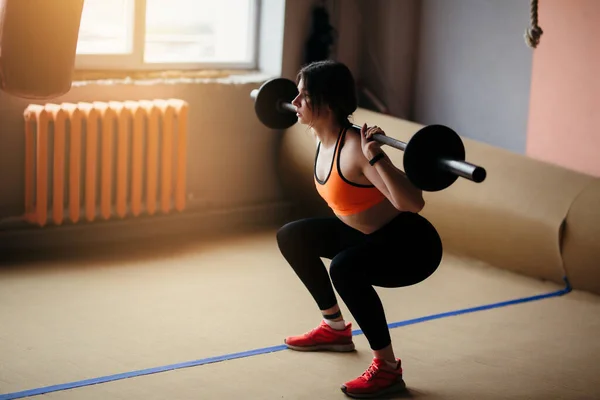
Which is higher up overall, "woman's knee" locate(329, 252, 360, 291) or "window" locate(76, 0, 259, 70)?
"window" locate(76, 0, 259, 70)

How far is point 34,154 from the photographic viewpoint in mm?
4363

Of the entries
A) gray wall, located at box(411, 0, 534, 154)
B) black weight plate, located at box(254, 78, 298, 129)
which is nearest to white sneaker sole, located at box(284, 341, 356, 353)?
black weight plate, located at box(254, 78, 298, 129)

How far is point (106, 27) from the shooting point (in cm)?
468

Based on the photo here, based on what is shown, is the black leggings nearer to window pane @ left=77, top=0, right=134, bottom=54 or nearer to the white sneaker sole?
the white sneaker sole

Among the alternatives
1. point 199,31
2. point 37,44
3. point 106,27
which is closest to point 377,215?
point 37,44

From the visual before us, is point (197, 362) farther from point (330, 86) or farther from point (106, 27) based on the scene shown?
point (106, 27)

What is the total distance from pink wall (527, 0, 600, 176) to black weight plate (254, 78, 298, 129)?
156 centimetres

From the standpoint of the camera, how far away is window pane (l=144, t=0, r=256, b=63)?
4.86 meters

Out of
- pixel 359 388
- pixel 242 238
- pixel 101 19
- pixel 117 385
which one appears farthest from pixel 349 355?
pixel 101 19

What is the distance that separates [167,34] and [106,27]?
35 cm

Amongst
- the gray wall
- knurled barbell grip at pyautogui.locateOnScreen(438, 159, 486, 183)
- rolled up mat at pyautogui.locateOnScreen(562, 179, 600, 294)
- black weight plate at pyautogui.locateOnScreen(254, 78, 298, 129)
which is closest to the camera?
knurled barbell grip at pyautogui.locateOnScreen(438, 159, 486, 183)

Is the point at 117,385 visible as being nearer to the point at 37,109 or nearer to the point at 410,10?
the point at 37,109

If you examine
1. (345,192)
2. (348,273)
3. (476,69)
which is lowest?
(348,273)

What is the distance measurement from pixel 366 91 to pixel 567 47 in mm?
1290
